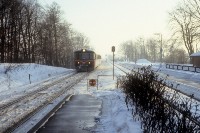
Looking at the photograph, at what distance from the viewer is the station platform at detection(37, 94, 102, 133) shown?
970 centimetres

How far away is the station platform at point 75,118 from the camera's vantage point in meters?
9.70

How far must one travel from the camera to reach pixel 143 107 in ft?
34.9

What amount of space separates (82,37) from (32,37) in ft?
203

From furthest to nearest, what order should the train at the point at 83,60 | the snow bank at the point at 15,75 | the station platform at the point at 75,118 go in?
1. the train at the point at 83,60
2. the snow bank at the point at 15,75
3. the station platform at the point at 75,118

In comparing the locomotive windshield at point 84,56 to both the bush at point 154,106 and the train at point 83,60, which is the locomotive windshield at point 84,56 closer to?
the train at point 83,60

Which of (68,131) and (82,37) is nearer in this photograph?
(68,131)

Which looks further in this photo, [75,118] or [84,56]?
[84,56]

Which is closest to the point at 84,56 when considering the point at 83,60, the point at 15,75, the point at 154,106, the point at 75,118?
the point at 83,60

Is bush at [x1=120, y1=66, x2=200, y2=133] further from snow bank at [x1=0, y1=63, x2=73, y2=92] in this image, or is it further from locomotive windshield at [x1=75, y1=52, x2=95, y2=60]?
locomotive windshield at [x1=75, y1=52, x2=95, y2=60]

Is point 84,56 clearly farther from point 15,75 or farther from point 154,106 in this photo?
point 154,106

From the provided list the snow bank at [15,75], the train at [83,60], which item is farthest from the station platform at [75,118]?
the train at [83,60]

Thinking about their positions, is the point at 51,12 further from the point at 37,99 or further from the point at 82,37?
the point at 82,37

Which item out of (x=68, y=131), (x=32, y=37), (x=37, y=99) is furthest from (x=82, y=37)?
(x=68, y=131)

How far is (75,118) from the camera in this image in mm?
11391
